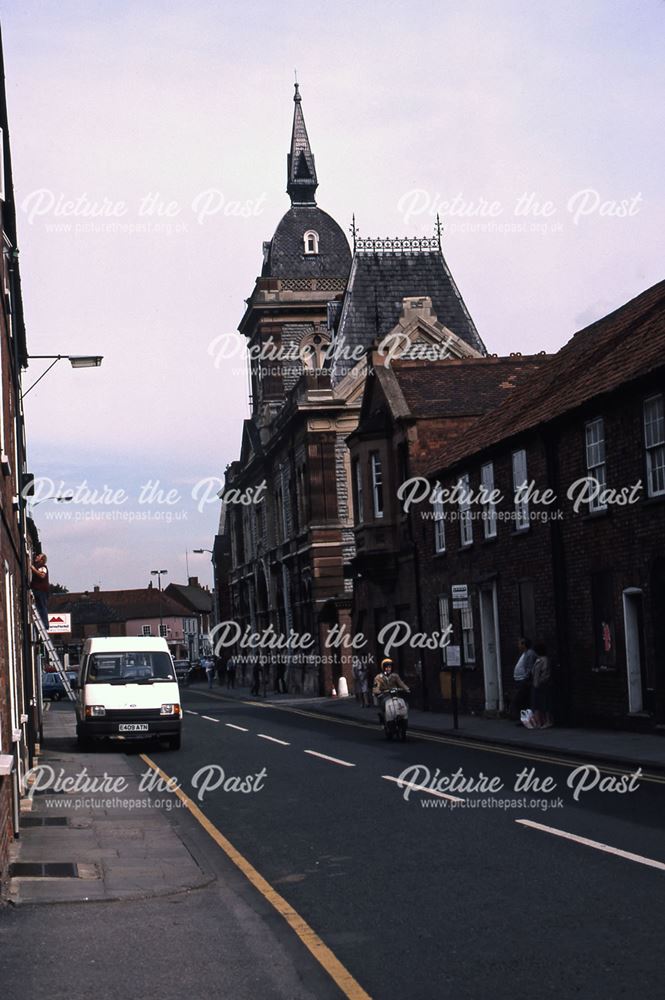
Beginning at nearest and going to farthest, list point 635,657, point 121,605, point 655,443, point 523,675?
point 655,443, point 635,657, point 523,675, point 121,605

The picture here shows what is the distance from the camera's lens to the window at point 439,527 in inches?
1473

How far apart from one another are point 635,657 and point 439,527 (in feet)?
45.1

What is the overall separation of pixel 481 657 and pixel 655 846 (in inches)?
879

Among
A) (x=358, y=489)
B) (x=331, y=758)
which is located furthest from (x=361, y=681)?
(x=331, y=758)

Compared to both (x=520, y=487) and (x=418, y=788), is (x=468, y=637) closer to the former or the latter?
(x=520, y=487)

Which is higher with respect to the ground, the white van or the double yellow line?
the white van

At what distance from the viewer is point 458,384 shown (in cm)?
4288

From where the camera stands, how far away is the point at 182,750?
26172mm

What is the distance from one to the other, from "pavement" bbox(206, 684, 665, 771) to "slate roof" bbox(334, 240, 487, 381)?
28.5 meters

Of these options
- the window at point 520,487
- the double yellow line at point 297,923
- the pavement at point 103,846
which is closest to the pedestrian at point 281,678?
the window at point 520,487

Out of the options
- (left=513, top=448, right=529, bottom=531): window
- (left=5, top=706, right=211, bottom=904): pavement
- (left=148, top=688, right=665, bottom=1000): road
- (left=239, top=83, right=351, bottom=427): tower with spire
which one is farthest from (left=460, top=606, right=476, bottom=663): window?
(left=239, top=83, right=351, bottom=427): tower with spire

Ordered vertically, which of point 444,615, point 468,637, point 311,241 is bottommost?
point 468,637

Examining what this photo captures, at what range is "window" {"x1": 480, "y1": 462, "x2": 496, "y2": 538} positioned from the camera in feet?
106

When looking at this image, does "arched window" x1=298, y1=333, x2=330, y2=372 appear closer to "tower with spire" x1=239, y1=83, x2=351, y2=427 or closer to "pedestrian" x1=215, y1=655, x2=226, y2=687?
"tower with spire" x1=239, y1=83, x2=351, y2=427
